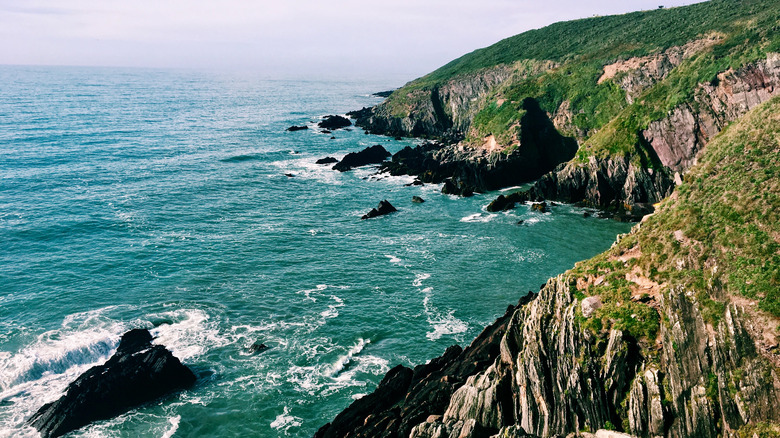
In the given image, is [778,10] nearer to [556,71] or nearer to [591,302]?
[556,71]

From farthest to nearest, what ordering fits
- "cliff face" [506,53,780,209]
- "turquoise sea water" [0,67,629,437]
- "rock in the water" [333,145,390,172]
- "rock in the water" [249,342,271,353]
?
1. "rock in the water" [333,145,390,172]
2. "cliff face" [506,53,780,209]
3. "rock in the water" [249,342,271,353]
4. "turquoise sea water" [0,67,629,437]

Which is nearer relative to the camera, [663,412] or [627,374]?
[663,412]

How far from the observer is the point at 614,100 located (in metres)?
98.0

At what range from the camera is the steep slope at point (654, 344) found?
74.5ft

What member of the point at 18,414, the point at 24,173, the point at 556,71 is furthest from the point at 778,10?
the point at 24,173

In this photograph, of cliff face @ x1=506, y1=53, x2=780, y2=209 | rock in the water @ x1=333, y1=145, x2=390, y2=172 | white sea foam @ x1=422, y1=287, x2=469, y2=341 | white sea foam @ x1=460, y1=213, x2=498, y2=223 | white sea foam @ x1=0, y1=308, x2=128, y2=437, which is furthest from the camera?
rock in the water @ x1=333, y1=145, x2=390, y2=172

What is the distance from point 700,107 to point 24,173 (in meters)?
121

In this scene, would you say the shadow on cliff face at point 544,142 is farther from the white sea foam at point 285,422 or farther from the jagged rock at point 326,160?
the white sea foam at point 285,422

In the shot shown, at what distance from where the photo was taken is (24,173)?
309ft

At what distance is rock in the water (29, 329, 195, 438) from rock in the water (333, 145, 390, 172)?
72.6 metres

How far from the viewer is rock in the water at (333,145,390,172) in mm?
109375

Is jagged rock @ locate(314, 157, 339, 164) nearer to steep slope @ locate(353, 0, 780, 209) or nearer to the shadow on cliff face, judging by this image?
steep slope @ locate(353, 0, 780, 209)

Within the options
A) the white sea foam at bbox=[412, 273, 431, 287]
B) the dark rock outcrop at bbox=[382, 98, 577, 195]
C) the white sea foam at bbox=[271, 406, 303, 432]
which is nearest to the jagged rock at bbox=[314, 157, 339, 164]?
the dark rock outcrop at bbox=[382, 98, 577, 195]

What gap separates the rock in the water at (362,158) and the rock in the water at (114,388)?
72.6 meters
